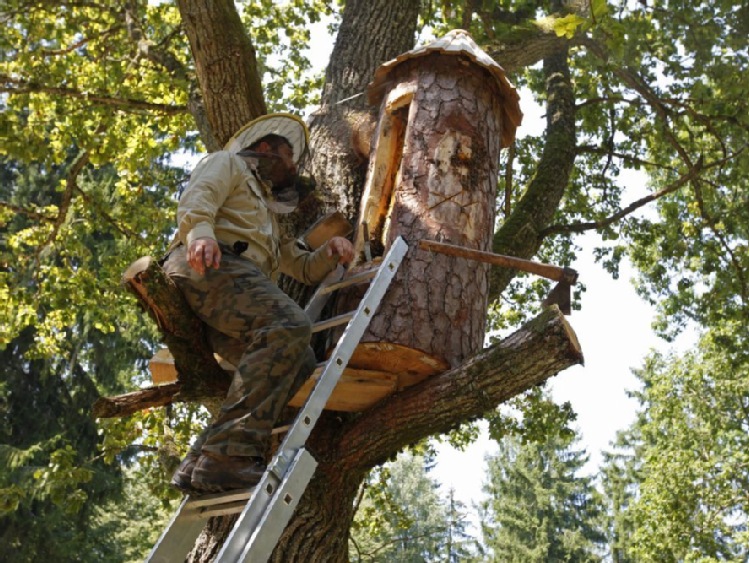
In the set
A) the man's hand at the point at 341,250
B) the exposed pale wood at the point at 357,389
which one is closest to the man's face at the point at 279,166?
the man's hand at the point at 341,250

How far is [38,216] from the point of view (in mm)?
8875

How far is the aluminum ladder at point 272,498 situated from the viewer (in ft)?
9.80

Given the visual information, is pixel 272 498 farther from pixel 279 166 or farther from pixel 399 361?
pixel 279 166

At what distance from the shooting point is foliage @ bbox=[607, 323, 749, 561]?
65.0 feet

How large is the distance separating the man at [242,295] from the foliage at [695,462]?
16378 millimetres

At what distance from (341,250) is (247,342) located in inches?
42.2

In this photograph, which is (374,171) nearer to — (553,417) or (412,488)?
(553,417)

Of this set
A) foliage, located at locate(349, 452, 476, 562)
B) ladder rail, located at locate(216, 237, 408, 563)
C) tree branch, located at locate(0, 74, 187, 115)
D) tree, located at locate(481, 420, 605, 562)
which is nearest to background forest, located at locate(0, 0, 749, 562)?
tree branch, located at locate(0, 74, 187, 115)

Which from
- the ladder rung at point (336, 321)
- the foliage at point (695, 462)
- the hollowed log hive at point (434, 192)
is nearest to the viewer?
the ladder rung at point (336, 321)

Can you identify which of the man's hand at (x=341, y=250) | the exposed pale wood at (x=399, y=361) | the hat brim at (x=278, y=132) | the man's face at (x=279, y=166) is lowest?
the exposed pale wood at (x=399, y=361)

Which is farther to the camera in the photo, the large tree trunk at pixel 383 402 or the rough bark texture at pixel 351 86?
the rough bark texture at pixel 351 86

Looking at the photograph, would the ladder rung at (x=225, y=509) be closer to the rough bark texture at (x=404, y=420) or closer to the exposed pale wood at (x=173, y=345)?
the exposed pale wood at (x=173, y=345)

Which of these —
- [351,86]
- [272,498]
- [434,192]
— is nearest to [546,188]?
[351,86]

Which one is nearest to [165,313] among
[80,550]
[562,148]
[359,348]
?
[359,348]
